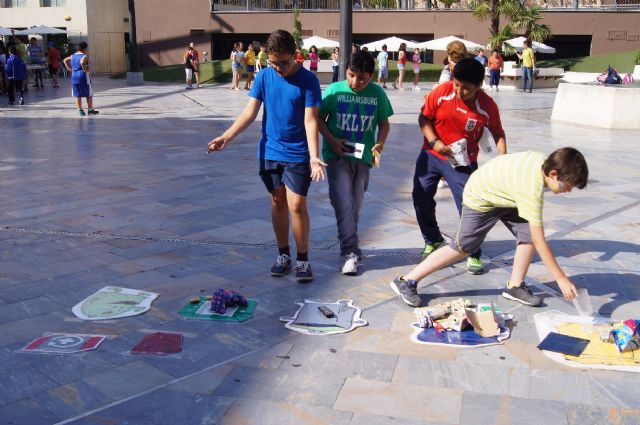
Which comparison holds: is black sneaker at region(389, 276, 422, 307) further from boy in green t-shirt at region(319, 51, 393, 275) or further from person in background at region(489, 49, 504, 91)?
person in background at region(489, 49, 504, 91)

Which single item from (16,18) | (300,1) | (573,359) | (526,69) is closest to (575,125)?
(526,69)

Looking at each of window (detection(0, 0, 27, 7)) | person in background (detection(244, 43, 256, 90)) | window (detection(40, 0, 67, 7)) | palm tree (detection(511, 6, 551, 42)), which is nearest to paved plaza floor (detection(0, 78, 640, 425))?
person in background (detection(244, 43, 256, 90))

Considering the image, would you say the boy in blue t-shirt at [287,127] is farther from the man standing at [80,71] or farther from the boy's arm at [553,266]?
the man standing at [80,71]

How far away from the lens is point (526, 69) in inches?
976

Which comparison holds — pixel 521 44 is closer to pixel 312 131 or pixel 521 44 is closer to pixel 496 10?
pixel 496 10

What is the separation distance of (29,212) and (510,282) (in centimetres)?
491

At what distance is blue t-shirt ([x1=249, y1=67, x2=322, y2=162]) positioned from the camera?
16.5 ft

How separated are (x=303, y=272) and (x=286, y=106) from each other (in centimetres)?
122

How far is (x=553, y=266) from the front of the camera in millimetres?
3992

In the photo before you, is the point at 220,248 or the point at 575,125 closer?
the point at 220,248

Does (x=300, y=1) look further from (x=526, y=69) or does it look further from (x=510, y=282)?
(x=510, y=282)

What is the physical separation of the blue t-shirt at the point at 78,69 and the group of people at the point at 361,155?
10.9m

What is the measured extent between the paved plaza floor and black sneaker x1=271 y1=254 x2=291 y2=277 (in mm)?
71

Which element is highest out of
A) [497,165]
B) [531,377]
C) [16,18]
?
[16,18]
